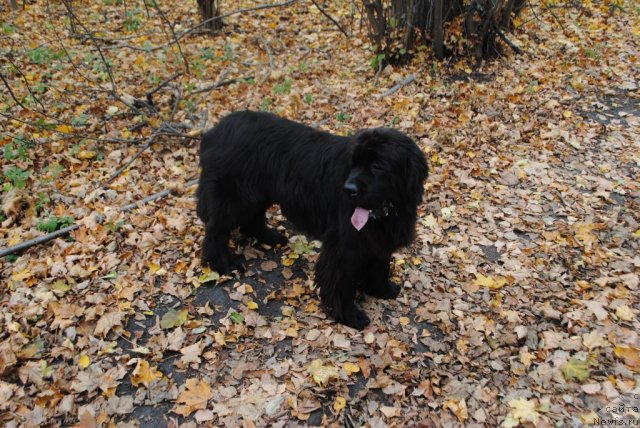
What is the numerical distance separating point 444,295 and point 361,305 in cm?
80

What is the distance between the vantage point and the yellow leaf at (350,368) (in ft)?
11.3

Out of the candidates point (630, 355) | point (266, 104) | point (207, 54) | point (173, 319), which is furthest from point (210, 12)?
point (630, 355)

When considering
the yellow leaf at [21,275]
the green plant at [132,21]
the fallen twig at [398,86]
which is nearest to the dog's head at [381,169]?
the yellow leaf at [21,275]

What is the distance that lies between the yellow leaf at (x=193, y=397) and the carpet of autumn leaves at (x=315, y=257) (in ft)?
0.05

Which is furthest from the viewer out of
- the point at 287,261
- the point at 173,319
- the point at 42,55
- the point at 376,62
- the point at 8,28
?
the point at 8,28

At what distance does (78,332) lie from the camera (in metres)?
3.60

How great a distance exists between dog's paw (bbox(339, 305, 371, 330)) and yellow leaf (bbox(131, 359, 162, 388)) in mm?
1575

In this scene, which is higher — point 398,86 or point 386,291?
point 398,86

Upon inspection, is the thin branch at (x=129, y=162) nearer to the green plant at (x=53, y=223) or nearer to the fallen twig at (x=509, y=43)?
the green plant at (x=53, y=223)

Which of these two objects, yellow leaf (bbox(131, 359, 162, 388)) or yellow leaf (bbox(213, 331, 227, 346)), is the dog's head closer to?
yellow leaf (bbox(213, 331, 227, 346))

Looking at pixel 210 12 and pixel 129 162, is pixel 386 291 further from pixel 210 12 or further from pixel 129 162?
pixel 210 12

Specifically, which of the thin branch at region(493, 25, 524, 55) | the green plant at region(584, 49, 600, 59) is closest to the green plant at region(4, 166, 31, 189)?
the thin branch at region(493, 25, 524, 55)

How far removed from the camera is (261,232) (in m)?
4.64

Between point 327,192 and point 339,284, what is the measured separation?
0.80m
